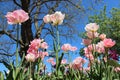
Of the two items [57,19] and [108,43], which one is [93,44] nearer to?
[108,43]

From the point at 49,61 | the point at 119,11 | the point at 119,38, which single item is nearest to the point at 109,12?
the point at 119,11

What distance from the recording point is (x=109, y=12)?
3966 cm

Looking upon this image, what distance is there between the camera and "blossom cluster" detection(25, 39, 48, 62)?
382 cm

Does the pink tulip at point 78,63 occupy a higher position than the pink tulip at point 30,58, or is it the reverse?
the pink tulip at point 30,58

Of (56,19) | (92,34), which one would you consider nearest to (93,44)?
(92,34)

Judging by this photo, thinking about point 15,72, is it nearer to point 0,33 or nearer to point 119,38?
point 0,33

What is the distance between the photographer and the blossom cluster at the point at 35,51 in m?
3.82

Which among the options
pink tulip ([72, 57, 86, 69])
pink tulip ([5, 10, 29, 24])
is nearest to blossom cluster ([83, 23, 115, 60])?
pink tulip ([72, 57, 86, 69])

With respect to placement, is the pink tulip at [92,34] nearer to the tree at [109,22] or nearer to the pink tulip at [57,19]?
the pink tulip at [57,19]

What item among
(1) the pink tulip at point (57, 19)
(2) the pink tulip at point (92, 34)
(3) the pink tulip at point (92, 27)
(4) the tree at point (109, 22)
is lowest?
(4) the tree at point (109, 22)

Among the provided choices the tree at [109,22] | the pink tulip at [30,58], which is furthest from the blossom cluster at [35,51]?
the tree at [109,22]

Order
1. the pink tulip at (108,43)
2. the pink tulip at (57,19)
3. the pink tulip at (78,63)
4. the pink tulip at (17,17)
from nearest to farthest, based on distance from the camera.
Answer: the pink tulip at (17,17), the pink tulip at (57,19), the pink tulip at (108,43), the pink tulip at (78,63)

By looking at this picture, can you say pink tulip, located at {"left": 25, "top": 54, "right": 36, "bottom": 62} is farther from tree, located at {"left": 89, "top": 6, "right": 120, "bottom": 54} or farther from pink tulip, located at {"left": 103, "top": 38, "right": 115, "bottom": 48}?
tree, located at {"left": 89, "top": 6, "right": 120, "bottom": 54}

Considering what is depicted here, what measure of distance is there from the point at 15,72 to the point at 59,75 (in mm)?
897
